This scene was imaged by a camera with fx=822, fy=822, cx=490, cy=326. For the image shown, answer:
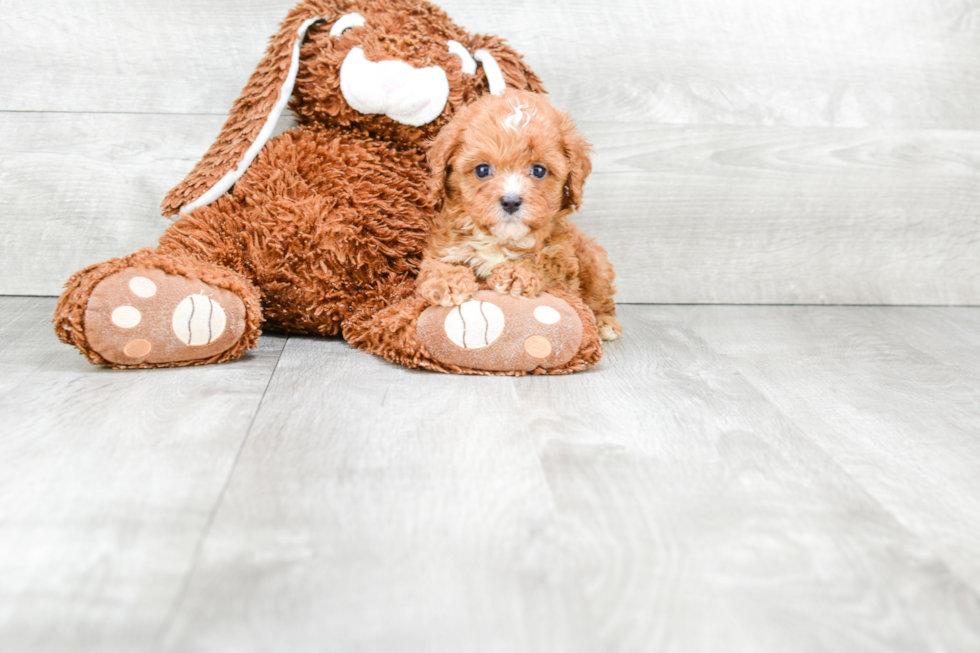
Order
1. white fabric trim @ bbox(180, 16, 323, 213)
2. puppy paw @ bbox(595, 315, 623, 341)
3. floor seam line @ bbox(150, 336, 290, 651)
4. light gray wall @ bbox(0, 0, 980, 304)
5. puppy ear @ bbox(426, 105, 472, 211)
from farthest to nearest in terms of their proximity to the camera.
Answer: light gray wall @ bbox(0, 0, 980, 304) → puppy paw @ bbox(595, 315, 623, 341) → white fabric trim @ bbox(180, 16, 323, 213) → puppy ear @ bbox(426, 105, 472, 211) → floor seam line @ bbox(150, 336, 290, 651)

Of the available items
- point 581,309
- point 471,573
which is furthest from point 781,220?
point 471,573

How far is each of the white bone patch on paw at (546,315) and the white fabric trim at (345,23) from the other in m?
0.58

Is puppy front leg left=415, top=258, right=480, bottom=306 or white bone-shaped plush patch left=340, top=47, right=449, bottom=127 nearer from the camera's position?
puppy front leg left=415, top=258, right=480, bottom=306

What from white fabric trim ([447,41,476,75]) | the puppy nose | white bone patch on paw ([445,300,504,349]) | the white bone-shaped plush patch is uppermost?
white fabric trim ([447,41,476,75])

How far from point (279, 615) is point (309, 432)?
36cm

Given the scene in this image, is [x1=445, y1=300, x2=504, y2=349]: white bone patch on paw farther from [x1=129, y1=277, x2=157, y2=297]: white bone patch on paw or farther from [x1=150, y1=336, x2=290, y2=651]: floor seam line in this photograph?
[x1=129, y1=277, x2=157, y2=297]: white bone patch on paw

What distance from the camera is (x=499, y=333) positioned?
1192 millimetres

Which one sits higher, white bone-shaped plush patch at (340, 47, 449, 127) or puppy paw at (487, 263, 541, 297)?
white bone-shaped plush patch at (340, 47, 449, 127)

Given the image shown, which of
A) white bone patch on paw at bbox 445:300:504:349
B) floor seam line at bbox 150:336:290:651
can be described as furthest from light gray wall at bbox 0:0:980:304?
floor seam line at bbox 150:336:290:651

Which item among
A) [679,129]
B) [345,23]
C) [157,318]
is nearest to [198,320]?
[157,318]

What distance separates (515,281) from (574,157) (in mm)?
208

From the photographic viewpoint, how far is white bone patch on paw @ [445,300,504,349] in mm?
1188

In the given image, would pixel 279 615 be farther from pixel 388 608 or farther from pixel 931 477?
pixel 931 477

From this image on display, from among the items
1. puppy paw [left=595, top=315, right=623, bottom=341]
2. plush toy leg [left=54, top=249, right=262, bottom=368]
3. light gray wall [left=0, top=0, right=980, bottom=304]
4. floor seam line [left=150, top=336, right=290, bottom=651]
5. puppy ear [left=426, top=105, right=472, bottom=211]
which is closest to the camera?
floor seam line [left=150, top=336, right=290, bottom=651]
